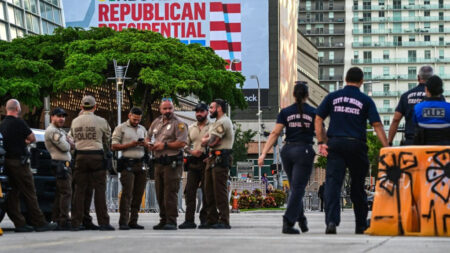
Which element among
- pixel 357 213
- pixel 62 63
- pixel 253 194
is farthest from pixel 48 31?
pixel 357 213

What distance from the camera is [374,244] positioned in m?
9.78

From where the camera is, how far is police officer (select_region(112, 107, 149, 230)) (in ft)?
51.4

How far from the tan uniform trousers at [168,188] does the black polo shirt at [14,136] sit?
2.05 m

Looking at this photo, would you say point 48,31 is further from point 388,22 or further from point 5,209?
point 388,22

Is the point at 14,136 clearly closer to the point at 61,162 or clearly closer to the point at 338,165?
the point at 61,162

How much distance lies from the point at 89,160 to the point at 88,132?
0.39 m

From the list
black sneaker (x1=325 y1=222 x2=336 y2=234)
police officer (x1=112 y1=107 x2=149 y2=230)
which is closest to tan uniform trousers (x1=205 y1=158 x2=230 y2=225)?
police officer (x1=112 y1=107 x2=149 y2=230)

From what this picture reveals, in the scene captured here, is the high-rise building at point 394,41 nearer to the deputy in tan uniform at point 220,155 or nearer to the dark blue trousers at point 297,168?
the deputy in tan uniform at point 220,155

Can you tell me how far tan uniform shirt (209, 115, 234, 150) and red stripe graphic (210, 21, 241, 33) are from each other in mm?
87720

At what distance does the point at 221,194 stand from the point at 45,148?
2.98 metres

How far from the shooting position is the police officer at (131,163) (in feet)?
51.4

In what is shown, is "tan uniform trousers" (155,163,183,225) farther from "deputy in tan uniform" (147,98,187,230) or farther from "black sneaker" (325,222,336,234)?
"black sneaker" (325,222,336,234)

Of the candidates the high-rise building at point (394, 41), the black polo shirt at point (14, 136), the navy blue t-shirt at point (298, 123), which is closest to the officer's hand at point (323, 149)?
the navy blue t-shirt at point (298, 123)

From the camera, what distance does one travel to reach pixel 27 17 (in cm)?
6888
